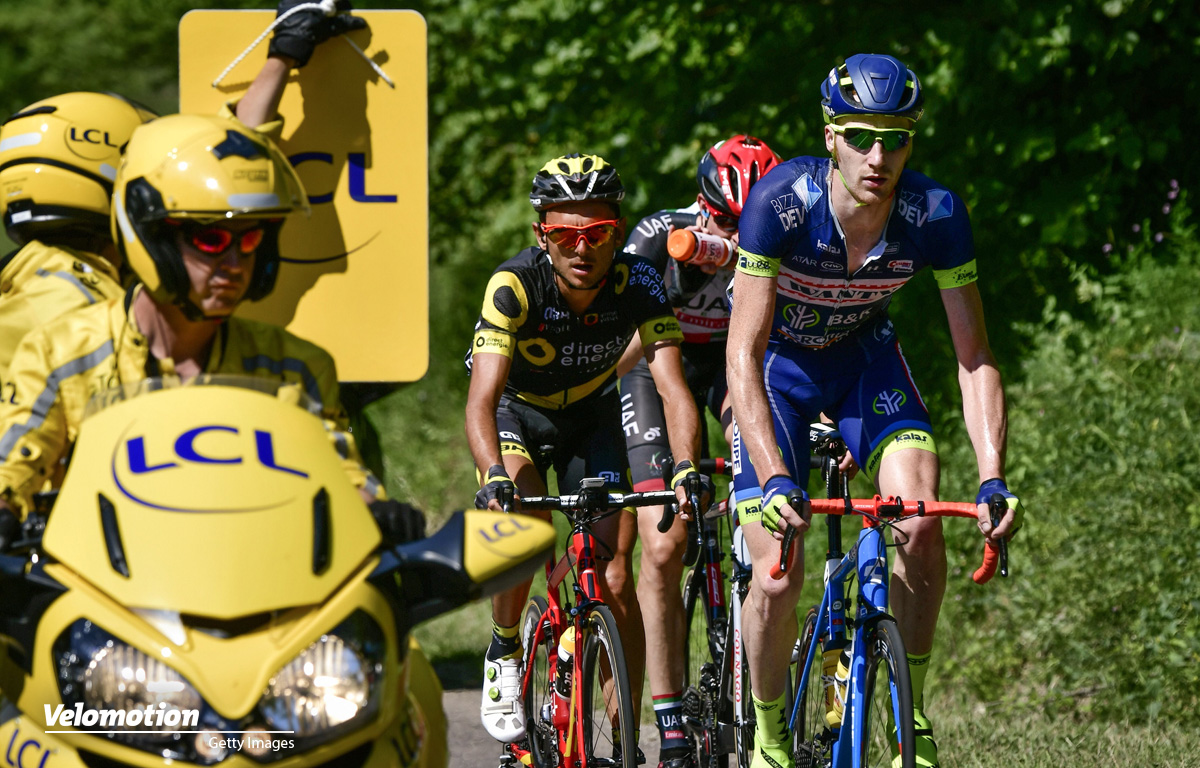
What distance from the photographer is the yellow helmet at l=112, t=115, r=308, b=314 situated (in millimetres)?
3096

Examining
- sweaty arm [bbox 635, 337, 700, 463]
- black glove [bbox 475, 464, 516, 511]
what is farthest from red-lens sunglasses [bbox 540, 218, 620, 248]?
black glove [bbox 475, 464, 516, 511]

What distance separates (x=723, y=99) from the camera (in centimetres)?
1064

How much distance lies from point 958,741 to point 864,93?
323cm

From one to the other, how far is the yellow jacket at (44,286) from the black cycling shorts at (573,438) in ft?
5.70

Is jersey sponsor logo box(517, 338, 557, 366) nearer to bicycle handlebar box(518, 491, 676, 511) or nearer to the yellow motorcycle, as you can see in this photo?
bicycle handlebar box(518, 491, 676, 511)

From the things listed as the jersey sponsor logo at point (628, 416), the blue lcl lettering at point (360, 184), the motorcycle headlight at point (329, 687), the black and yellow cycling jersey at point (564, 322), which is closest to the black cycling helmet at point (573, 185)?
the black and yellow cycling jersey at point (564, 322)

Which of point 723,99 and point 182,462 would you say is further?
point 723,99

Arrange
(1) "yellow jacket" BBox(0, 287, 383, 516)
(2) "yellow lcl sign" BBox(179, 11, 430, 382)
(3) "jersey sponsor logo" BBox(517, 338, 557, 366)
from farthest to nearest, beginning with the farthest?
(2) "yellow lcl sign" BBox(179, 11, 430, 382)
(3) "jersey sponsor logo" BBox(517, 338, 557, 366)
(1) "yellow jacket" BBox(0, 287, 383, 516)

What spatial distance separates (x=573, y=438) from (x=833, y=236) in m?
1.74

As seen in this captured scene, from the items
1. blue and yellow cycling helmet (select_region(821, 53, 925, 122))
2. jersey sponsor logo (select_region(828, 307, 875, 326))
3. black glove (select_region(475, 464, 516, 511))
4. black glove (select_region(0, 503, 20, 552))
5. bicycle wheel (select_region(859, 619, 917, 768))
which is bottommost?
bicycle wheel (select_region(859, 619, 917, 768))

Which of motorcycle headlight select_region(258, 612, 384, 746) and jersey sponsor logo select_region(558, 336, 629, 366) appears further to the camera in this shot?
jersey sponsor logo select_region(558, 336, 629, 366)

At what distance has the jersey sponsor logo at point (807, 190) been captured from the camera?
468 centimetres

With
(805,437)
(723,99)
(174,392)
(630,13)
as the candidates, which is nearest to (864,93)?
(805,437)

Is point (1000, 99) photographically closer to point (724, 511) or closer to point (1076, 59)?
point (1076, 59)
